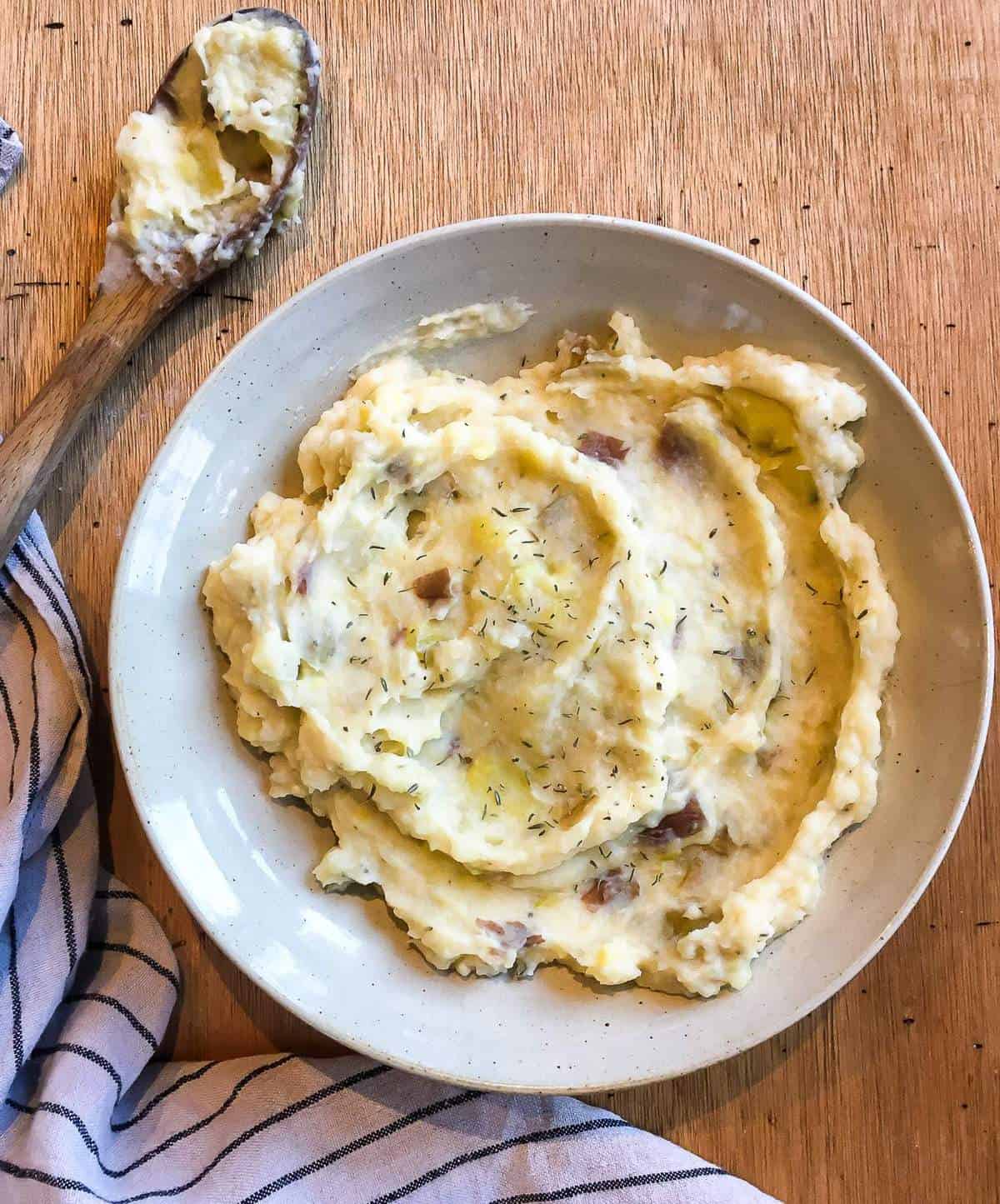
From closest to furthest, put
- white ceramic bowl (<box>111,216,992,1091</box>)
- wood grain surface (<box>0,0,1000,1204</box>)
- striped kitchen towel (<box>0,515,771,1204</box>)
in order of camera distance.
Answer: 1. white ceramic bowl (<box>111,216,992,1091</box>)
2. striped kitchen towel (<box>0,515,771,1204</box>)
3. wood grain surface (<box>0,0,1000,1204</box>)

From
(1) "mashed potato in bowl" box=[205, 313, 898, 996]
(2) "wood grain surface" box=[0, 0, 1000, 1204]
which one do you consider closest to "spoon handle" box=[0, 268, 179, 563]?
(2) "wood grain surface" box=[0, 0, 1000, 1204]

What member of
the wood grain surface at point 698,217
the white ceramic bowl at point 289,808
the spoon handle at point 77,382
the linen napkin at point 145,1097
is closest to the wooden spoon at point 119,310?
the spoon handle at point 77,382

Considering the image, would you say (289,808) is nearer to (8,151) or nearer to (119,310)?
(119,310)

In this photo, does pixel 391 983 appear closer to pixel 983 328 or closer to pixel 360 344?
pixel 360 344

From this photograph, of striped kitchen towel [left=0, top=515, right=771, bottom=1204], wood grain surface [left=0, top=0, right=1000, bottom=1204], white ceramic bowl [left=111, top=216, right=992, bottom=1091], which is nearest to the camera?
white ceramic bowl [left=111, top=216, right=992, bottom=1091]

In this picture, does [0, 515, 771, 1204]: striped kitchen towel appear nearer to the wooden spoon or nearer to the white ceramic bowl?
the wooden spoon

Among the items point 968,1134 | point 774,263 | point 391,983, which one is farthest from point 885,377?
point 968,1134
